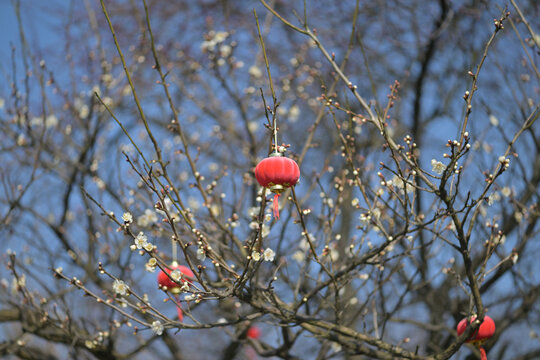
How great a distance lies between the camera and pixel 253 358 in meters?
6.18

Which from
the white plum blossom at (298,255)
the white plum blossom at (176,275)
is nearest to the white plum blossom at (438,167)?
the white plum blossom at (176,275)

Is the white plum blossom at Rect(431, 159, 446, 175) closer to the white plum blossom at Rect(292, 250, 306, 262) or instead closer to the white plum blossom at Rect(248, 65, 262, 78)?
the white plum blossom at Rect(292, 250, 306, 262)

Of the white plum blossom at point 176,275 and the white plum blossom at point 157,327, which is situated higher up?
the white plum blossom at point 176,275

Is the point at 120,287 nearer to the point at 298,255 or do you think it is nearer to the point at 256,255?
the point at 256,255

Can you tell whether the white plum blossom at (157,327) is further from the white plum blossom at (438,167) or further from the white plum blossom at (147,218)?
the white plum blossom at (438,167)

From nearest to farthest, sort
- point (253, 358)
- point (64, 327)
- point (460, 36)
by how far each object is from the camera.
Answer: point (64, 327), point (460, 36), point (253, 358)

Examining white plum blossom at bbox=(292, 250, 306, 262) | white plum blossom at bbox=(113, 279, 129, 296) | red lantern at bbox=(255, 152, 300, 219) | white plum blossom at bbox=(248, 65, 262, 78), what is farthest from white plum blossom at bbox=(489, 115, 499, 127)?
white plum blossom at bbox=(113, 279, 129, 296)

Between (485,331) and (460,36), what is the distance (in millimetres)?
3604

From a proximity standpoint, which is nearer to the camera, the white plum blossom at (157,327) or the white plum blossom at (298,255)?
the white plum blossom at (157,327)

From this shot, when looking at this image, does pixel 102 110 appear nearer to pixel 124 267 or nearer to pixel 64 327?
pixel 124 267

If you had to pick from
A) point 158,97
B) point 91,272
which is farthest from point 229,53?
point 91,272

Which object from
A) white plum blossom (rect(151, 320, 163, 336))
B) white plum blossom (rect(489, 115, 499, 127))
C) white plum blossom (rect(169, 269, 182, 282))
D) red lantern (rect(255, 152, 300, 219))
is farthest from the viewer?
white plum blossom (rect(489, 115, 499, 127))

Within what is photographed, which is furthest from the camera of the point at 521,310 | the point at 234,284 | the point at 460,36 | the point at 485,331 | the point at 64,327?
the point at 460,36

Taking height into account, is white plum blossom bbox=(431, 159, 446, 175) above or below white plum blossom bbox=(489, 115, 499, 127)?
below
